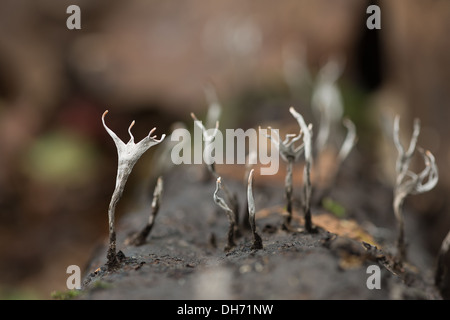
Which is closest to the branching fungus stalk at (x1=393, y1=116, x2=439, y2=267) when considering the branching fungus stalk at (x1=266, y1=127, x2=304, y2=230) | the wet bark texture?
the wet bark texture

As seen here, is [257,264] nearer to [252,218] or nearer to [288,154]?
[252,218]

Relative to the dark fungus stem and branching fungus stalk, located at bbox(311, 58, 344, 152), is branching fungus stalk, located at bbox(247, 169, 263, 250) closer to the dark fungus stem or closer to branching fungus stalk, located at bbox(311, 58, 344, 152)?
the dark fungus stem

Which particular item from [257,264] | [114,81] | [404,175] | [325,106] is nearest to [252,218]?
[257,264]

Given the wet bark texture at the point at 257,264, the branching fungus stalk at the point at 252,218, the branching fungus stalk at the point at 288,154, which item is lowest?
the wet bark texture at the point at 257,264

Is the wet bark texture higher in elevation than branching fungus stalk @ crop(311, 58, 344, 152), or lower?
lower

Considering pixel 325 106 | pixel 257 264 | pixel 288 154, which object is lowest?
pixel 257 264

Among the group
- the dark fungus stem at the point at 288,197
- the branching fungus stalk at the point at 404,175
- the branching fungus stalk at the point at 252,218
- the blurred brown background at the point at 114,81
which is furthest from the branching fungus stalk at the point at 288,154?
the blurred brown background at the point at 114,81

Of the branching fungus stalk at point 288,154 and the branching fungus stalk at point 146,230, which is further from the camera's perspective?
the branching fungus stalk at point 146,230

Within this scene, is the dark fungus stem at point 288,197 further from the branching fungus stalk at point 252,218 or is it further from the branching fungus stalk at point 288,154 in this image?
the branching fungus stalk at point 252,218

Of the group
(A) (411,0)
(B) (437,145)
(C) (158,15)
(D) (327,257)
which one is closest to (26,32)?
(C) (158,15)
